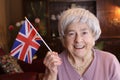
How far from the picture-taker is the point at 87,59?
1.41 m

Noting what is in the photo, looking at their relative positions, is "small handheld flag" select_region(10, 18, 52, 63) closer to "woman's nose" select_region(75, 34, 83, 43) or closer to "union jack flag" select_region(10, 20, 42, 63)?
"union jack flag" select_region(10, 20, 42, 63)

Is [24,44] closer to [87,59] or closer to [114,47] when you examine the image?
[87,59]

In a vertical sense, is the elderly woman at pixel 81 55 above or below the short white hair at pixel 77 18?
below

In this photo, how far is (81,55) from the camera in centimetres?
135

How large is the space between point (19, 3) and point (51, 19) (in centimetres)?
70

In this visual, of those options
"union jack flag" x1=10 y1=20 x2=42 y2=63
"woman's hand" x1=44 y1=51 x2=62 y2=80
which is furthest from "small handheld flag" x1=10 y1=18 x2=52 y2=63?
"woman's hand" x1=44 y1=51 x2=62 y2=80

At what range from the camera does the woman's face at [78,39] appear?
1317 mm

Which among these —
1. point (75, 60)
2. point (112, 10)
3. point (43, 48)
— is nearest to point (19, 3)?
point (43, 48)

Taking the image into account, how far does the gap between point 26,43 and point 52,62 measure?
0.18 meters

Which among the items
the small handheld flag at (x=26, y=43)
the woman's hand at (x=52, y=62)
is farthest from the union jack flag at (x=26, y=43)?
the woman's hand at (x=52, y=62)

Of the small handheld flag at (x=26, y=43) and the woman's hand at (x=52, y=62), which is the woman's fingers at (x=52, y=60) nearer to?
the woman's hand at (x=52, y=62)

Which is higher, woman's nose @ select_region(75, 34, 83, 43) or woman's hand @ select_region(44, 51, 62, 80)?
woman's nose @ select_region(75, 34, 83, 43)

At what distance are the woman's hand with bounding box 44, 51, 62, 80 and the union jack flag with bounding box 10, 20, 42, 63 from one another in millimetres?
116

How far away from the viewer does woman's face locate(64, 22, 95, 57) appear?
1.32 m
